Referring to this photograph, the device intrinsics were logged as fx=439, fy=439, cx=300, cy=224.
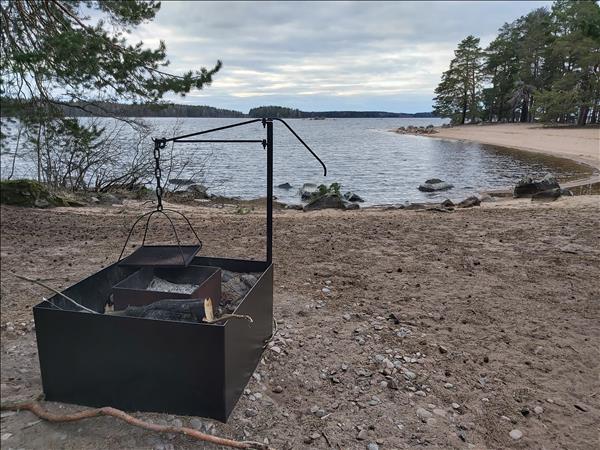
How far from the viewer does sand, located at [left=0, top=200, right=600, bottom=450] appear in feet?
7.70

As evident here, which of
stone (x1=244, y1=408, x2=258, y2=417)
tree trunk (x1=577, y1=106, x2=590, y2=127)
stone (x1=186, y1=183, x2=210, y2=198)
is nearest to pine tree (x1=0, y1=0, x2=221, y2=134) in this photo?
stone (x1=244, y1=408, x2=258, y2=417)

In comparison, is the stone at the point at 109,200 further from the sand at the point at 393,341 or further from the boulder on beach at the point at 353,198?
the boulder on beach at the point at 353,198

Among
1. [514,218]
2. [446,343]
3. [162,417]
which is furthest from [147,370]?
[514,218]

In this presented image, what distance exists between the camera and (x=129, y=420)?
2.19 meters

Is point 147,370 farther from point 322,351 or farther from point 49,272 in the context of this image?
point 49,272

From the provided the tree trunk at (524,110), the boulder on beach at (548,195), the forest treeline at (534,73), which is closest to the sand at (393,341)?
the boulder on beach at (548,195)

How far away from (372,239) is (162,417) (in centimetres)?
439

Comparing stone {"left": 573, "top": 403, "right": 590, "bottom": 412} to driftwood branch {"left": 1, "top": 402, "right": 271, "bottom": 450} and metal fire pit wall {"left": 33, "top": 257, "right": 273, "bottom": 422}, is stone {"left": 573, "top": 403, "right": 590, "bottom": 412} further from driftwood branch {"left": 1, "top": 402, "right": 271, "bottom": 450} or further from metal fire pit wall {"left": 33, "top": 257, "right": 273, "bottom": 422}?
metal fire pit wall {"left": 33, "top": 257, "right": 273, "bottom": 422}

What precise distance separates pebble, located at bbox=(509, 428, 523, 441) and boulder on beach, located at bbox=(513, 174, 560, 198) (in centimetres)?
1116

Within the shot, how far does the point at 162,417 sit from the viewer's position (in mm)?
2332

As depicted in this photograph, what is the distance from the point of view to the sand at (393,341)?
2.35m

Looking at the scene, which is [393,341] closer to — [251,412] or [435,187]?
[251,412]

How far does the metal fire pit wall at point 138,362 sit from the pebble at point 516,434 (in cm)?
156

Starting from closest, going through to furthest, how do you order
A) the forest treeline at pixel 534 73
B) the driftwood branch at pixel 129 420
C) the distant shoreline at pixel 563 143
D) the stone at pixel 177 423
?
1. the driftwood branch at pixel 129 420
2. the stone at pixel 177 423
3. the distant shoreline at pixel 563 143
4. the forest treeline at pixel 534 73
